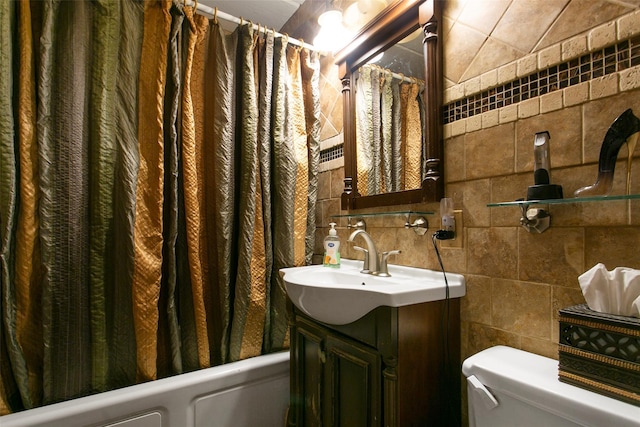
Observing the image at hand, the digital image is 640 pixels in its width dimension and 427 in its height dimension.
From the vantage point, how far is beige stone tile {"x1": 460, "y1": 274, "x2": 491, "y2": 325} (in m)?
1.01

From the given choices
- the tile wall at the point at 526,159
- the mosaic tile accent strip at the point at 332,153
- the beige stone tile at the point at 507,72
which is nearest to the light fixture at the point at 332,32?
the mosaic tile accent strip at the point at 332,153

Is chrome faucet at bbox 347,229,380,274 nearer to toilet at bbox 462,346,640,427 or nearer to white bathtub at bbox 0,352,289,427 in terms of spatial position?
toilet at bbox 462,346,640,427

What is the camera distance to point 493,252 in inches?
39.1

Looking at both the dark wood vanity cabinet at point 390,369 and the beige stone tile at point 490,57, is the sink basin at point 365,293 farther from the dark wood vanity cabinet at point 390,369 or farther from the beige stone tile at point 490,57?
the beige stone tile at point 490,57

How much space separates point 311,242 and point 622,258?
1.25 meters

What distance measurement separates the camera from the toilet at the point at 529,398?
602 millimetres

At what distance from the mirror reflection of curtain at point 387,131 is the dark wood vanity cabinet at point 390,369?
1.71ft

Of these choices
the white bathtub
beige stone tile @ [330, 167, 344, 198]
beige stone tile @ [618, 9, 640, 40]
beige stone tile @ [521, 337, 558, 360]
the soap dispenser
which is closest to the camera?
beige stone tile @ [618, 9, 640, 40]

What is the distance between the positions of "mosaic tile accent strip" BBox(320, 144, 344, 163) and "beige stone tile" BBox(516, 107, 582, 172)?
904mm

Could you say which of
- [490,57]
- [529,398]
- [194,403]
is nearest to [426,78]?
[490,57]

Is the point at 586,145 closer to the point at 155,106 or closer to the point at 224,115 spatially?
the point at 224,115

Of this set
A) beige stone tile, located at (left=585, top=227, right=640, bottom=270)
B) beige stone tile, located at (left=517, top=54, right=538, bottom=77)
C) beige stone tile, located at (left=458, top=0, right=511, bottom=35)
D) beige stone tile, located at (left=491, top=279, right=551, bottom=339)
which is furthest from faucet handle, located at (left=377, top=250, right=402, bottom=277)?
beige stone tile, located at (left=458, top=0, right=511, bottom=35)

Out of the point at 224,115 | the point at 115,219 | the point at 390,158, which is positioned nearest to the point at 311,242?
the point at 390,158

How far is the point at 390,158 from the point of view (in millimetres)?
1377
